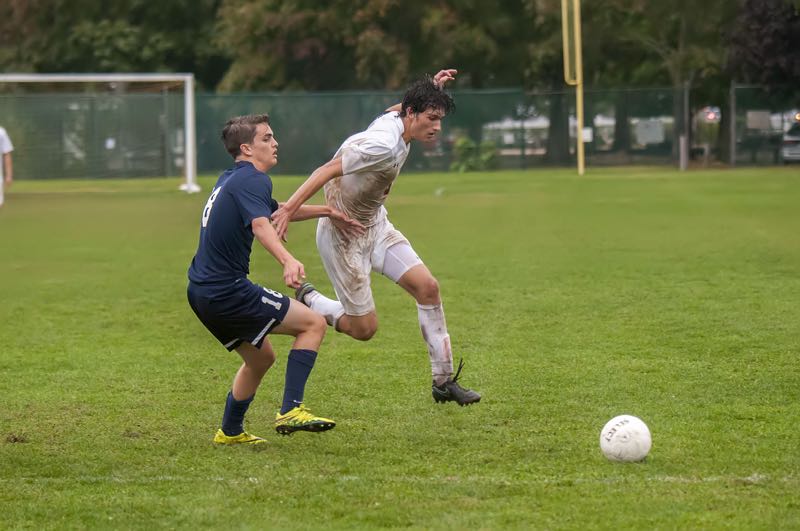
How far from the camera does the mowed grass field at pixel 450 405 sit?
5449 mm

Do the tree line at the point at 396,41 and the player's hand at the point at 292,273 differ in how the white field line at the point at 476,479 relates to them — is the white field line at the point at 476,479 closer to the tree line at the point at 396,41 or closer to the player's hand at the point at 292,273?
the player's hand at the point at 292,273

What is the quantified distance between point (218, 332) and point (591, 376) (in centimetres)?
287

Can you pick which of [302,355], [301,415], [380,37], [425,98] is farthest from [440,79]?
[380,37]

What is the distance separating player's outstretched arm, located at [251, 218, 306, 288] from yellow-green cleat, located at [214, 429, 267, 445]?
946 millimetres

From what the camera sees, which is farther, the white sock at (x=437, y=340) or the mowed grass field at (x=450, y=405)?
the white sock at (x=437, y=340)

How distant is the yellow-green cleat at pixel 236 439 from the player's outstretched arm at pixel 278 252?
0.95 meters

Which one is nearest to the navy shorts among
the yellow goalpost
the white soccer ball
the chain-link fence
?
the white soccer ball

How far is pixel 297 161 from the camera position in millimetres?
40281

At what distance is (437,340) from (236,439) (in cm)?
145

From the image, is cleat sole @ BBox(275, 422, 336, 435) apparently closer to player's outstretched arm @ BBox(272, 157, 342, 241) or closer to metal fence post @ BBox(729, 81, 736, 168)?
player's outstretched arm @ BBox(272, 157, 342, 241)

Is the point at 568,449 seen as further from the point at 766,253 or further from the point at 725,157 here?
the point at 725,157

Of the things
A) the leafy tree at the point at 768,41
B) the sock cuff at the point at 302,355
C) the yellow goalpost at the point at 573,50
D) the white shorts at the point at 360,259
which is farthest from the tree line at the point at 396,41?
the sock cuff at the point at 302,355

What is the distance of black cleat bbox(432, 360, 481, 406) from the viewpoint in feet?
24.1

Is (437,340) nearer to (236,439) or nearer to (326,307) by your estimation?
(326,307)
